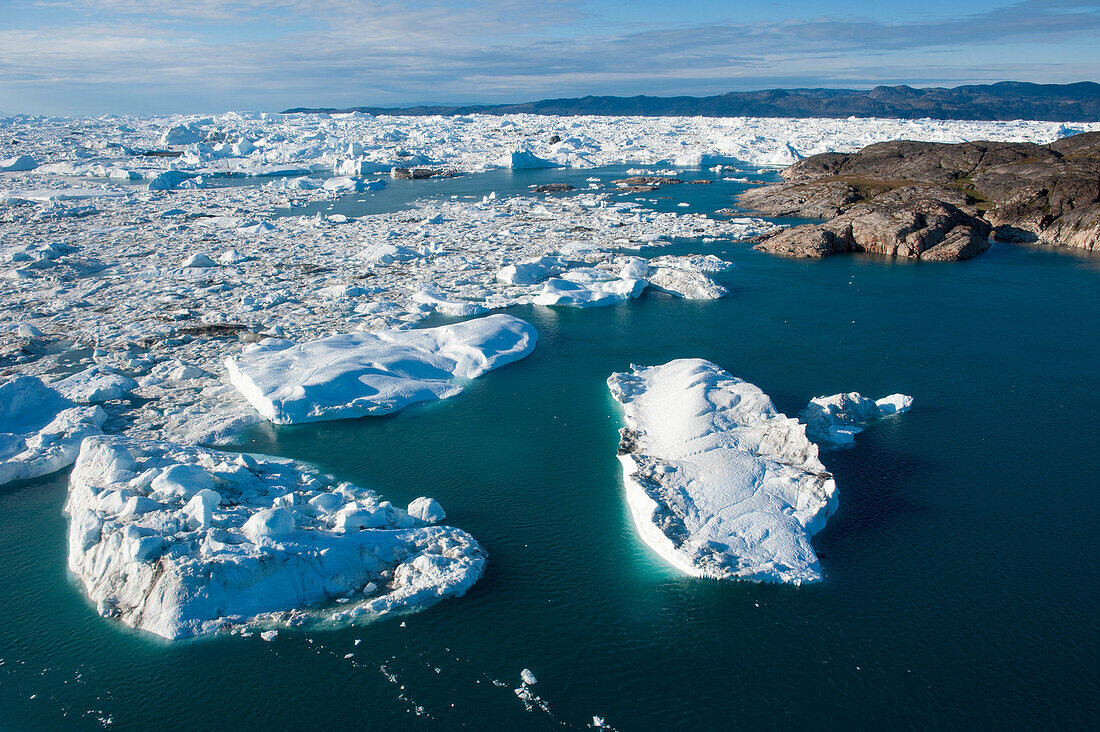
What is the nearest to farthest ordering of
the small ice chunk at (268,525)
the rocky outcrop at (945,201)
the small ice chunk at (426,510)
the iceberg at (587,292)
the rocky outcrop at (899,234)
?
1. the small ice chunk at (268,525)
2. the small ice chunk at (426,510)
3. the iceberg at (587,292)
4. the rocky outcrop at (899,234)
5. the rocky outcrop at (945,201)

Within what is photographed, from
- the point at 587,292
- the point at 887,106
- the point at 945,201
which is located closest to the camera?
the point at 587,292

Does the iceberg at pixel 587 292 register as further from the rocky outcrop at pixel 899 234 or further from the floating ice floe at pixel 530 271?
the rocky outcrop at pixel 899 234

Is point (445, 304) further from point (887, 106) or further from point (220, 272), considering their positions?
point (887, 106)

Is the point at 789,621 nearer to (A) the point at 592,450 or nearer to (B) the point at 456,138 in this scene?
(A) the point at 592,450

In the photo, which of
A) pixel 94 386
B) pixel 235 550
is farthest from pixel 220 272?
pixel 235 550

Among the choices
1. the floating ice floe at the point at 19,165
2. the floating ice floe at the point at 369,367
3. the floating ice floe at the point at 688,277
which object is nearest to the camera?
the floating ice floe at the point at 369,367

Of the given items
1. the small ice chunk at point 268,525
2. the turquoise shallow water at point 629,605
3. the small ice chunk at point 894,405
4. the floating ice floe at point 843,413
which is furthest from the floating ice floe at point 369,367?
the small ice chunk at point 894,405
